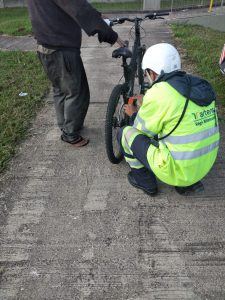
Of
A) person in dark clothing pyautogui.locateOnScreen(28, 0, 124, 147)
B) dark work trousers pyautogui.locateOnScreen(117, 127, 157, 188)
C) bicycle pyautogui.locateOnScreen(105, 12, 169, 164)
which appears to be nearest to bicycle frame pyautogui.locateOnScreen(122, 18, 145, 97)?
bicycle pyautogui.locateOnScreen(105, 12, 169, 164)

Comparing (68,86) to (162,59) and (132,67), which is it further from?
(162,59)

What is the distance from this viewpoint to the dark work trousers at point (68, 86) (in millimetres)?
3279

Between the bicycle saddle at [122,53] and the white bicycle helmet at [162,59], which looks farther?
the bicycle saddle at [122,53]

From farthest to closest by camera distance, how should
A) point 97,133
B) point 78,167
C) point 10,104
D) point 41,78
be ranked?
point 41,78
point 10,104
point 97,133
point 78,167

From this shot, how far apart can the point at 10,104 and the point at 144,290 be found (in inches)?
132

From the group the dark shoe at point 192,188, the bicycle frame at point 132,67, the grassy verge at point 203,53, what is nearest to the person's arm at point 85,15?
the bicycle frame at point 132,67

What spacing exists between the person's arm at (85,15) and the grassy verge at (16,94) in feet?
5.30

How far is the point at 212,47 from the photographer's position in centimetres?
705

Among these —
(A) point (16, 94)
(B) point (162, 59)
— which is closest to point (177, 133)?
(B) point (162, 59)

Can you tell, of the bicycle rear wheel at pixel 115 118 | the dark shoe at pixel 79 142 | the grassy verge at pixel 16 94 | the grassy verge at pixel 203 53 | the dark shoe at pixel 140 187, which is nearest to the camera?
the dark shoe at pixel 140 187

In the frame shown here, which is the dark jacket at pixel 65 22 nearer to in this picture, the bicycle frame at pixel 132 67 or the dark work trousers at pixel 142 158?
the bicycle frame at pixel 132 67

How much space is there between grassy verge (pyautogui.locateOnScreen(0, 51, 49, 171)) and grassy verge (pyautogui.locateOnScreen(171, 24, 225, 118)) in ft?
8.46

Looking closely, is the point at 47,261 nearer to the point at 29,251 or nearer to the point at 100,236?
the point at 29,251

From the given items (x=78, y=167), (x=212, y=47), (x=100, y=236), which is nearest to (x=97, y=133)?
(x=78, y=167)
